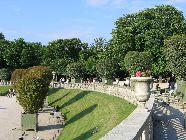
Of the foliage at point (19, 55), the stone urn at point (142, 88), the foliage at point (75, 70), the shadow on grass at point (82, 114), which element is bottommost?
the shadow on grass at point (82, 114)

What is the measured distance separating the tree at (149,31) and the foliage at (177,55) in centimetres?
1398

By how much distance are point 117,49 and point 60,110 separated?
28596 millimetres

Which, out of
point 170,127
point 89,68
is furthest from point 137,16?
point 170,127

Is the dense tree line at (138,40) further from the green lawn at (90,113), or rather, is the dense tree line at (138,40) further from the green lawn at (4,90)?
the green lawn at (90,113)

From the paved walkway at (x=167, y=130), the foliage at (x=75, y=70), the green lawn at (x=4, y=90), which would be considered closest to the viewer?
the paved walkway at (x=167, y=130)

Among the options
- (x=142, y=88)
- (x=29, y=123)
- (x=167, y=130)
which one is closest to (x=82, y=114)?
(x=29, y=123)

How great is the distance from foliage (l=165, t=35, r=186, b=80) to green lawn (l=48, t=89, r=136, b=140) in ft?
37.8

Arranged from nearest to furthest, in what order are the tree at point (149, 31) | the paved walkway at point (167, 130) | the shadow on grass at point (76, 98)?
the paved walkway at point (167, 130)
the shadow on grass at point (76, 98)
the tree at point (149, 31)

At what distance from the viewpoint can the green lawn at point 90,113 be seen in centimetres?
3020

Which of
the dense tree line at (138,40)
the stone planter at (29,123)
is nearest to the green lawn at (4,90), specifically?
the dense tree line at (138,40)

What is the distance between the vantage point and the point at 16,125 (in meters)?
43.1

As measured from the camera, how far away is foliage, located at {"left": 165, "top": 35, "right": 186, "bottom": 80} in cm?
5309

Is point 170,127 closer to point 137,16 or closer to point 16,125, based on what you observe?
point 16,125

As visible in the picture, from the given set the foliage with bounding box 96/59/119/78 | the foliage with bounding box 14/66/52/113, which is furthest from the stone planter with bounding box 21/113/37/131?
the foliage with bounding box 96/59/119/78
